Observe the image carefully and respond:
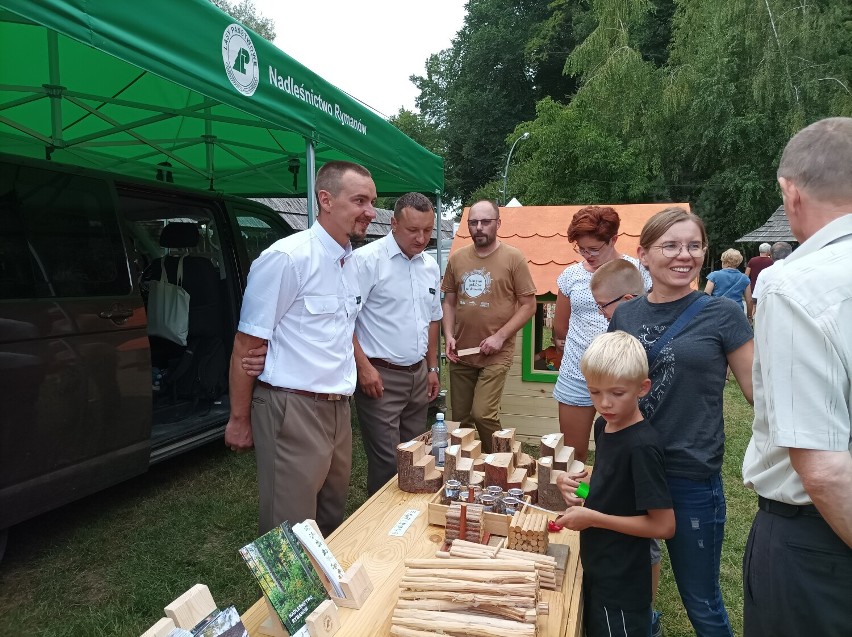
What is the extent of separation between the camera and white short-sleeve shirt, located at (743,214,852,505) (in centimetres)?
112

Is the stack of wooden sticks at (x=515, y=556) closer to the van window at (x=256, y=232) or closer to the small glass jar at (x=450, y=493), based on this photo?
the small glass jar at (x=450, y=493)

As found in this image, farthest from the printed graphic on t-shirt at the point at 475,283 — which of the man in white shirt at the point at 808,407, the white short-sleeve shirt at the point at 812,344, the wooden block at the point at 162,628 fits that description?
the wooden block at the point at 162,628

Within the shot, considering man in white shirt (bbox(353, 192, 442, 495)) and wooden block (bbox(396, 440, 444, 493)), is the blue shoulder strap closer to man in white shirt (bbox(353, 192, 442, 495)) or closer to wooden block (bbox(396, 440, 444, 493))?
wooden block (bbox(396, 440, 444, 493))

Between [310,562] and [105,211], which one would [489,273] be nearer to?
[105,211]

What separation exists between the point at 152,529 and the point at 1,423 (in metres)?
1.32

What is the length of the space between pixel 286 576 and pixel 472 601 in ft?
1.63

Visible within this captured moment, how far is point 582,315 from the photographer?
324 cm

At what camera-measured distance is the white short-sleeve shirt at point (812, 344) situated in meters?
1.12

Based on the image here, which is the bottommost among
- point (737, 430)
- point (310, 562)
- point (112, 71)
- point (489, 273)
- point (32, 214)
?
point (737, 430)

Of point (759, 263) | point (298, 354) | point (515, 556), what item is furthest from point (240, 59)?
point (759, 263)

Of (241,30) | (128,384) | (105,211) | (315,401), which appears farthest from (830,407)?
(105,211)

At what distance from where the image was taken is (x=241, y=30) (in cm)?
263

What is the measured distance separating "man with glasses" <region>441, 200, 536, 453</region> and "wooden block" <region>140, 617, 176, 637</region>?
110 inches

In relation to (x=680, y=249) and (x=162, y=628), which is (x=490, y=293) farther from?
(x=162, y=628)
